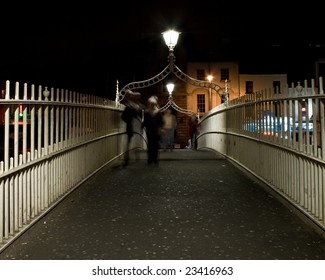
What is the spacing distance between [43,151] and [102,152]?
4.78 meters

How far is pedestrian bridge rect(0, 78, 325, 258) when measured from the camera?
4844 millimetres

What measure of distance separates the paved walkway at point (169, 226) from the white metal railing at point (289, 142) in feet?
1.01

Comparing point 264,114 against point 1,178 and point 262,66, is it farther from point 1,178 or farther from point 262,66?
point 262,66

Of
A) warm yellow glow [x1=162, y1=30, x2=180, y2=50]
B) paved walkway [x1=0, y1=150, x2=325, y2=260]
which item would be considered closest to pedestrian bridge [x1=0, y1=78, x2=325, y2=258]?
paved walkway [x1=0, y1=150, x2=325, y2=260]

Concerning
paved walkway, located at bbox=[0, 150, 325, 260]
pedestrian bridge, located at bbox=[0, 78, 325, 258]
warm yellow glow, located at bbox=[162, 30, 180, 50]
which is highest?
warm yellow glow, located at bbox=[162, 30, 180, 50]

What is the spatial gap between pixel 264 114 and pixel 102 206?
137 inches

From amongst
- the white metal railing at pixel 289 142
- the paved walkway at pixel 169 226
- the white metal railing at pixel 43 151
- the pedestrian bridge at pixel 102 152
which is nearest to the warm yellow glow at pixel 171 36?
the pedestrian bridge at pixel 102 152

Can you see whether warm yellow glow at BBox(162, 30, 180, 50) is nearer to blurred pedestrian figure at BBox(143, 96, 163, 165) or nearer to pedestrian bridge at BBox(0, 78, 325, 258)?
blurred pedestrian figure at BBox(143, 96, 163, 165)

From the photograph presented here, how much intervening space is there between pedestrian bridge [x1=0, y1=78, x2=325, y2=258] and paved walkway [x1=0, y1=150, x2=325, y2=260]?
0.14 m

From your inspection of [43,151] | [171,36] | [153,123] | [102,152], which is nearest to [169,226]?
[43,151]

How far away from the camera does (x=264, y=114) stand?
800 centimetres

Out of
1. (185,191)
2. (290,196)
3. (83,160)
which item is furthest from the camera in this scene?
(83,160)

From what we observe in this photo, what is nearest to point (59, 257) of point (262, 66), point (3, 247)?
point (3, 247)

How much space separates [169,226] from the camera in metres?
5.35
